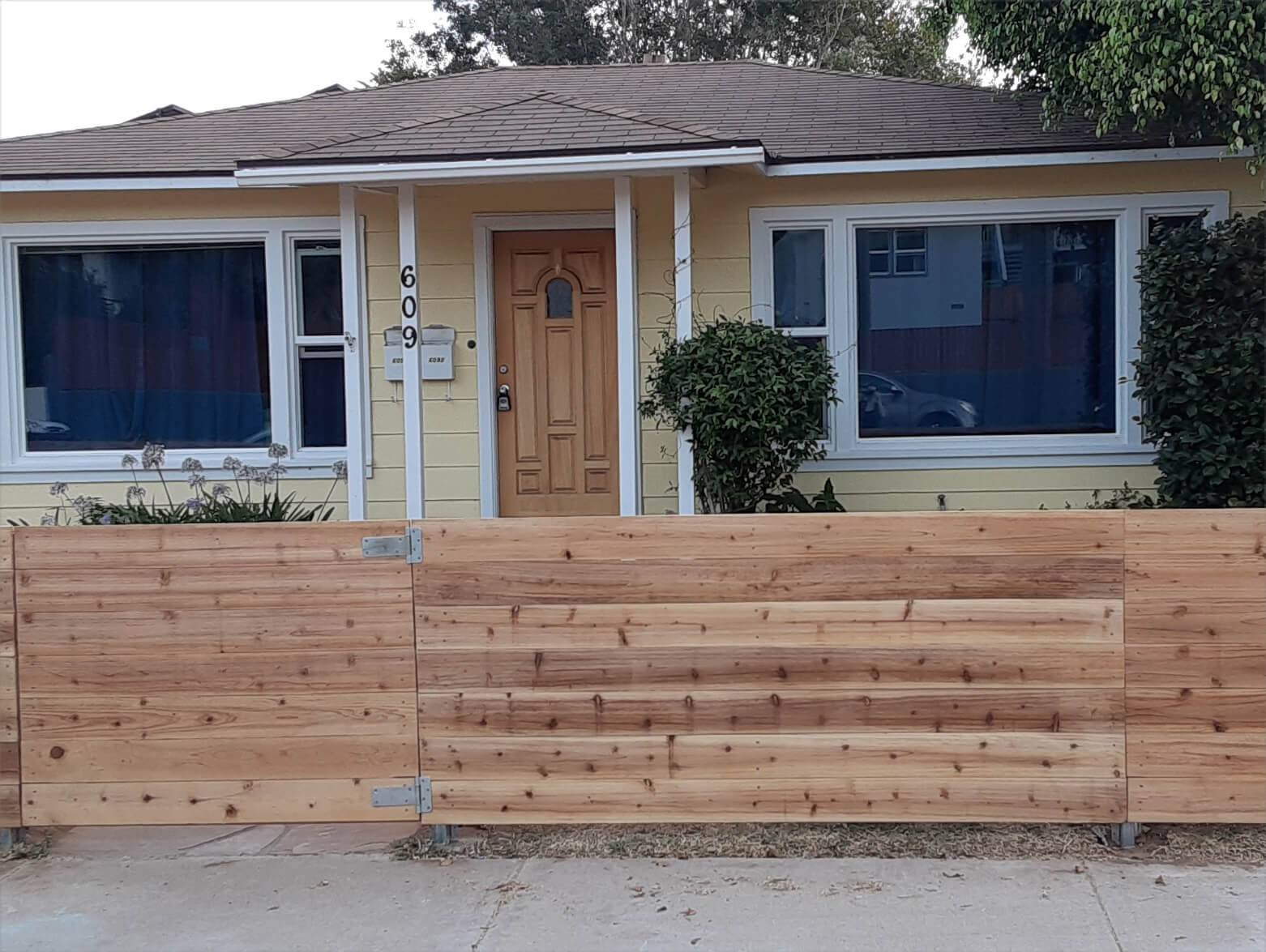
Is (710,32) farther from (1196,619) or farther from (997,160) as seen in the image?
(1196,619)

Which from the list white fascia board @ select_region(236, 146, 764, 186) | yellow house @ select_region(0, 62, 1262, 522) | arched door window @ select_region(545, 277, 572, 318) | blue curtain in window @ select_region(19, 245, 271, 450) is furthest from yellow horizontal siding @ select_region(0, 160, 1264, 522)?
white fascia board @ select_region(236, 146, 764, 186)

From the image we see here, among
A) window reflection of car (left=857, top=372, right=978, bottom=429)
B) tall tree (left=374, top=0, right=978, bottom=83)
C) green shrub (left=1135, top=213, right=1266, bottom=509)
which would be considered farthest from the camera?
tall tree (left=374, top=0, right=978, bottom=83)

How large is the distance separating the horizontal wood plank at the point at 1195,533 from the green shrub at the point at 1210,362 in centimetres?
304

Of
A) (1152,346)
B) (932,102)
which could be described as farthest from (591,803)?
(932,102)

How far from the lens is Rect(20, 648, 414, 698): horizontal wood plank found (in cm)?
498

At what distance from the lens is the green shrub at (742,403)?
777 cm

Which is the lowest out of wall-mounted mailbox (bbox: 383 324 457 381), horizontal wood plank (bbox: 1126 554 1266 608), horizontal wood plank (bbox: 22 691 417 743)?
horizontal wood plank (bbox: 22 691 417 743)

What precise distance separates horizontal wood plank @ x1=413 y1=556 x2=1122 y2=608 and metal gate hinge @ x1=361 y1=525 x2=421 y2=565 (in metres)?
0.06

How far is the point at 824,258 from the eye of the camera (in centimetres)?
884

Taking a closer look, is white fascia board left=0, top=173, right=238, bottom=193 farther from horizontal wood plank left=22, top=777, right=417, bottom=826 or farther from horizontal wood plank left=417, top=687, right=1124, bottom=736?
horizontal wood plank left=417, top=687, right=1124, bottom=736

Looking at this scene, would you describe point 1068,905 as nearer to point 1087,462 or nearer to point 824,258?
point 1087,462

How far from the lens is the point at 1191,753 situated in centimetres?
482

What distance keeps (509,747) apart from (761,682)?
1.02 metres

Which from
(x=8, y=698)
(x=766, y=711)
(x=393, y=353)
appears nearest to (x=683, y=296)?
(x=393, y=353)
